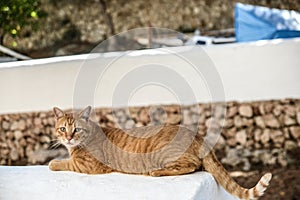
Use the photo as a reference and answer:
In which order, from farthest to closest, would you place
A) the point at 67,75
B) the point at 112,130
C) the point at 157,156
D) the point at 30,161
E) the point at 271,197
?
1. the point at 30,161
2. the point at 67,75
3. the point at 271,197
4. the point at 112,130
5. the point at 157,156

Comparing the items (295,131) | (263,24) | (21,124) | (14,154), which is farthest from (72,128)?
(263,24)

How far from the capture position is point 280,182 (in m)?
4.85

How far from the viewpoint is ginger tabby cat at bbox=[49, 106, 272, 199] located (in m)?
2.02

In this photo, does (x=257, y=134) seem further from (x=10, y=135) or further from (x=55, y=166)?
(x=55, y=166)

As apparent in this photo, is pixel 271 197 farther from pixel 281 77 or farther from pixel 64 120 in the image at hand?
pixel 64 120

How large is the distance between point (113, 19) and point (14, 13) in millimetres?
2615

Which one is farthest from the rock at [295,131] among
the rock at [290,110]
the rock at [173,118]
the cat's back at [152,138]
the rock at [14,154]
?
the cat's back at [152,138]

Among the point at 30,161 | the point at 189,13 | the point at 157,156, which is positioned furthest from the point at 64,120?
the point at 189,13

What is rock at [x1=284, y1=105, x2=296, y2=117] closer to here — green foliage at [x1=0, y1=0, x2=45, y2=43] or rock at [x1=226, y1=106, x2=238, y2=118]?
rock at [x1=226, y1=106, x2=238, y2=118]

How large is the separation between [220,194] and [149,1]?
6.88 m

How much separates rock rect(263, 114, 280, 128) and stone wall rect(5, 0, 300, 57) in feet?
11.8

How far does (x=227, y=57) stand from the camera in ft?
16.1

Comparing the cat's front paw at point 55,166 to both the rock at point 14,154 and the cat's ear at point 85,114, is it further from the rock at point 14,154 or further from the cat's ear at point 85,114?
the rock at point 14,154

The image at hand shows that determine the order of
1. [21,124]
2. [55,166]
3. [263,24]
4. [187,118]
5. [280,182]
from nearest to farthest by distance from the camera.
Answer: [55,166], [280,182], [187,118], [21,124], [263,24]
